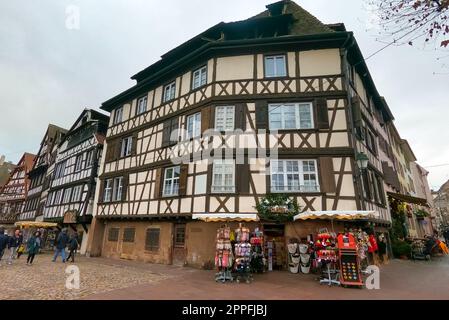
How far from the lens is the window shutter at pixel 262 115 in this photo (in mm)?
11930

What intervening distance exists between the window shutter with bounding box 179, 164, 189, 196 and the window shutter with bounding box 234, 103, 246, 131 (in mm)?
3194

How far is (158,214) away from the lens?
13.5m

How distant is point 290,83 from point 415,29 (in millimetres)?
7987

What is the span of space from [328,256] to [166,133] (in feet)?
33.7

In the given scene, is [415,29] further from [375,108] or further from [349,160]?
[375,108]

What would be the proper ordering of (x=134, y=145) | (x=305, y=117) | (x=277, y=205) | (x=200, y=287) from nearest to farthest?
(x=200, y=287) → (x=277, y=205) → (x=305, y=117) → (x=134, y=145)

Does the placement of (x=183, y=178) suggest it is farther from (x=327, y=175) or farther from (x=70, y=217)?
(x=70, y=217)

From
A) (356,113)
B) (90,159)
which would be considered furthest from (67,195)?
(356,113)

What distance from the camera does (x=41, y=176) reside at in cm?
3139

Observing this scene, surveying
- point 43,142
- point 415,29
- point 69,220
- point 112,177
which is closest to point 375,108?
point 415,29

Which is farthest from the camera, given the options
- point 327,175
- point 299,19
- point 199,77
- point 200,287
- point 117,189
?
point 117,189

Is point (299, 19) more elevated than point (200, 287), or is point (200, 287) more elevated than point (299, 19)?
point (299, 19)

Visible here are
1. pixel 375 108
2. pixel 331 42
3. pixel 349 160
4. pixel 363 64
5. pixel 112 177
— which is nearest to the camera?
pixel 349 160
